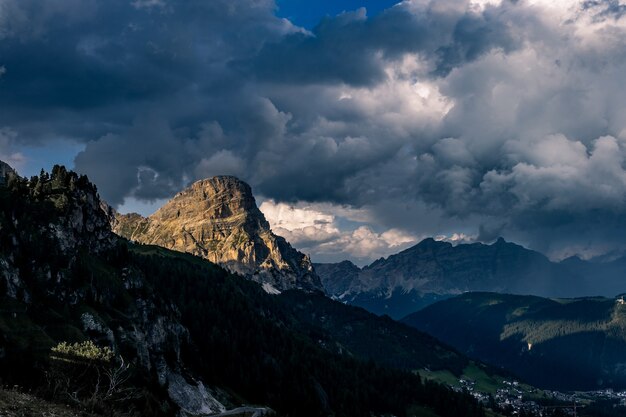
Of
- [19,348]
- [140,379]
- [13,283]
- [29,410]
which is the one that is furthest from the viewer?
[140,379]

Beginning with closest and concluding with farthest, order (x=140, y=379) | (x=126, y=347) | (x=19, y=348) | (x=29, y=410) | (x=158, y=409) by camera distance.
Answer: (x=29, y=410), (x=19, y=348), (x=158, y=409), (x=140, y=379), (x=126, y=347)

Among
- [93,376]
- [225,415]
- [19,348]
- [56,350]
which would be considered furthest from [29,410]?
[225,415]

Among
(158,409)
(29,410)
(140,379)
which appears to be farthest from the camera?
(140,379)

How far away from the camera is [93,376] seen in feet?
395

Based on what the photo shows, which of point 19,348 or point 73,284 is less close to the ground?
point 73,284

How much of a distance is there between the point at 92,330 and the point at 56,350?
58125mm

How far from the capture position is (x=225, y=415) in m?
A: 170

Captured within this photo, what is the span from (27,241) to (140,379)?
62824mm

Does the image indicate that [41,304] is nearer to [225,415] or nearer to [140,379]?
[140,379]

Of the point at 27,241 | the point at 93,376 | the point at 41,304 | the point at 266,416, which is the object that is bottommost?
the point at 266,416

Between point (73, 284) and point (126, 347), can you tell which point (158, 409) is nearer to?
point (126, 347)

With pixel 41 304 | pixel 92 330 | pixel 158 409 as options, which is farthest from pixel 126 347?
pixel 158 409

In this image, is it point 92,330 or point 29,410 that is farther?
point 92,330

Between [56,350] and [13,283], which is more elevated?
[13,283]
